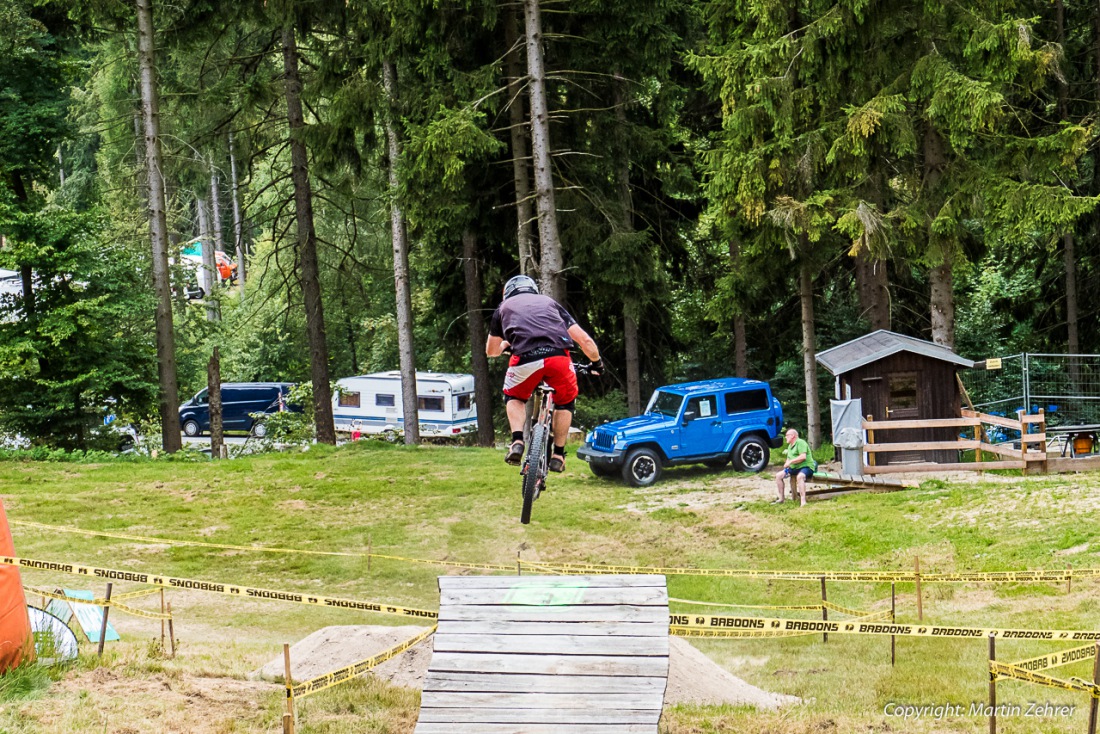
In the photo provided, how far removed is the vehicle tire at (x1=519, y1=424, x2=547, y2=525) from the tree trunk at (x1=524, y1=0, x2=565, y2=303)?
12.0 meters

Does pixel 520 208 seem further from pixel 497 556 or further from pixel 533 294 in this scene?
pixel 533 294

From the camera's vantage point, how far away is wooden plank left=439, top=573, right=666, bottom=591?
7.95 m

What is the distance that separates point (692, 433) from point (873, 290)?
22.7 feet

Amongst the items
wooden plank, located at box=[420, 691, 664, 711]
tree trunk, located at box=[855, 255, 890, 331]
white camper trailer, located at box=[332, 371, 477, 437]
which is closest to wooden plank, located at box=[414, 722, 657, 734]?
wooden plank, located at box=[420, 691, 664, 711]

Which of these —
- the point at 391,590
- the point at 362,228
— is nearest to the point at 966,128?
the point at 391,590

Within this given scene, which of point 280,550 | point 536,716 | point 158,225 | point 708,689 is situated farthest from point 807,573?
point 158,225

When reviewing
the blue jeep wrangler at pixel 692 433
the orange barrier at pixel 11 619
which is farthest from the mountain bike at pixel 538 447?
the blue jeep wrangler at pixel 692 433

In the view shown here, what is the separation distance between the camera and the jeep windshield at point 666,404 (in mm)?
20969

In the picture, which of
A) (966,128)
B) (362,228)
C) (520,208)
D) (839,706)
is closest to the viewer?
(839,706)

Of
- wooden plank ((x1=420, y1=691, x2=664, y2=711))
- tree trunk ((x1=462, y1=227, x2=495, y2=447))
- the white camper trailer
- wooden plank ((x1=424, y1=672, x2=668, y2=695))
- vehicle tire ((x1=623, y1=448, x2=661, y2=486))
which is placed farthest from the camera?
the white camper trailer

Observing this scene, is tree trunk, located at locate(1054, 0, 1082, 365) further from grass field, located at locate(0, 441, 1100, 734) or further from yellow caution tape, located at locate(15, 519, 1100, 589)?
yellow caution tape, located at locate(15, 519, 1100, 589)

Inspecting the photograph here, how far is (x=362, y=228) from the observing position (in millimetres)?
42750

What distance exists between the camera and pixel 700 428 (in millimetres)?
20938

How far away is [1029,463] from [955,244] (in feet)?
13.2
